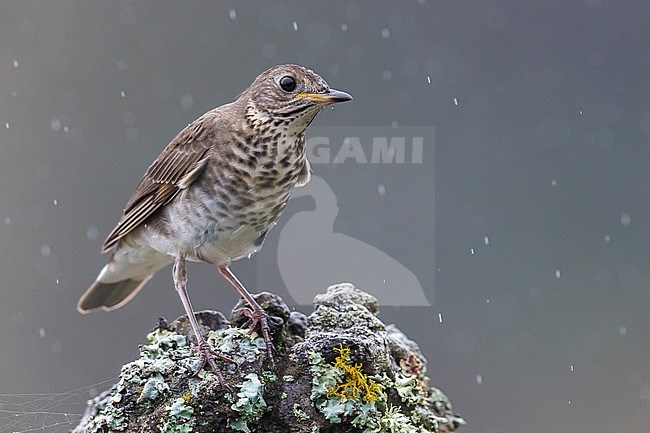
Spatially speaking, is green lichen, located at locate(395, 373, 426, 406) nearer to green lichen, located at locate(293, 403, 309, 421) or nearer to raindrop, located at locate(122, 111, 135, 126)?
green lichen, located at locate(293, 403, 309, 421)

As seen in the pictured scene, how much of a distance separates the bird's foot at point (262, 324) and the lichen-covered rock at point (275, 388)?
0.08 ft

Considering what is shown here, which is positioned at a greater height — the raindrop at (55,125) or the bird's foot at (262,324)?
the raindrop at (55,125)

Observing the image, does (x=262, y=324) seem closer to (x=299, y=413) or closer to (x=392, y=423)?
(x=299, y=413)

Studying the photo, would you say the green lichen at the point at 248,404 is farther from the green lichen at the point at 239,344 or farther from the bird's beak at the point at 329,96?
the bird's beak at the point at 329,96

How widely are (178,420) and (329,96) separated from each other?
1517mm

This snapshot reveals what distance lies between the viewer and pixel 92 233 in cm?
959

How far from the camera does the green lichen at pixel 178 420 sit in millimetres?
3355

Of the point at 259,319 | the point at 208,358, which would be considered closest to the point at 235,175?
the point at 259,319

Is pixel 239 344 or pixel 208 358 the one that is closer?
pixel 208 358

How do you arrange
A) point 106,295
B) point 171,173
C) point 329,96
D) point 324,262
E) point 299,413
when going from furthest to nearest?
point 324,262 < point 106,295 < point 171,173 < point 329,96 < point 299,413

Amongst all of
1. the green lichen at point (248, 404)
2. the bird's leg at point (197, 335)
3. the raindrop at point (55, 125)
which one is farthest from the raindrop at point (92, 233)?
the green lichen at point (248, 404)

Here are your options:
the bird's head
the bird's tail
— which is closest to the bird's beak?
the bird's head

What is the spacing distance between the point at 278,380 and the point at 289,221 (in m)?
3.59

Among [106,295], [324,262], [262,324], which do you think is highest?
[324,262]
